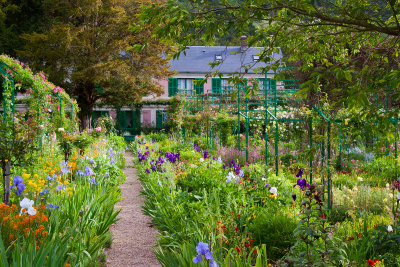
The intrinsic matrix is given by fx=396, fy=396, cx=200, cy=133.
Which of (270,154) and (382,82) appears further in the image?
(270,154)

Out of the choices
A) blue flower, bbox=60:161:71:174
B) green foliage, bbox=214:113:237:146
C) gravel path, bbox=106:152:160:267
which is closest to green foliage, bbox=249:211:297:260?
gravel path, bbox=106:152:160:267

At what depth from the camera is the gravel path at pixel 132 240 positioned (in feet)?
13.3

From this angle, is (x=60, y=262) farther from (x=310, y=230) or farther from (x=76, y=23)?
(x=76, y=23)

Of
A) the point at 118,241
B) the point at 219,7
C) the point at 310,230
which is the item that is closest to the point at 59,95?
the point at 118,241

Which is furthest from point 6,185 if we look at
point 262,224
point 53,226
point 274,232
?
point 274,232

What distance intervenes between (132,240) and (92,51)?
1430cm

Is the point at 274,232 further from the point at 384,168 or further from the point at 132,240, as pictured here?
the point at 384,168

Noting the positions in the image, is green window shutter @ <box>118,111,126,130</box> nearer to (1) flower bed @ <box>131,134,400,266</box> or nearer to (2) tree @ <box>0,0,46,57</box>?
(2) tree @ <box>0,0,46,57</box>

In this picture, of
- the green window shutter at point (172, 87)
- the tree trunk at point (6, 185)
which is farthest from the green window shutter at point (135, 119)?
the tree trunk at point (6, 185)

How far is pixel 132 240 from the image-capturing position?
4656mm

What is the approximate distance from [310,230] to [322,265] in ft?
0.78

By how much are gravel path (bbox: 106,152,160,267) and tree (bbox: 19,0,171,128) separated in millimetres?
12027

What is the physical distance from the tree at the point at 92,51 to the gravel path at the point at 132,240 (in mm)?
12027

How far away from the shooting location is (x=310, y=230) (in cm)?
264
